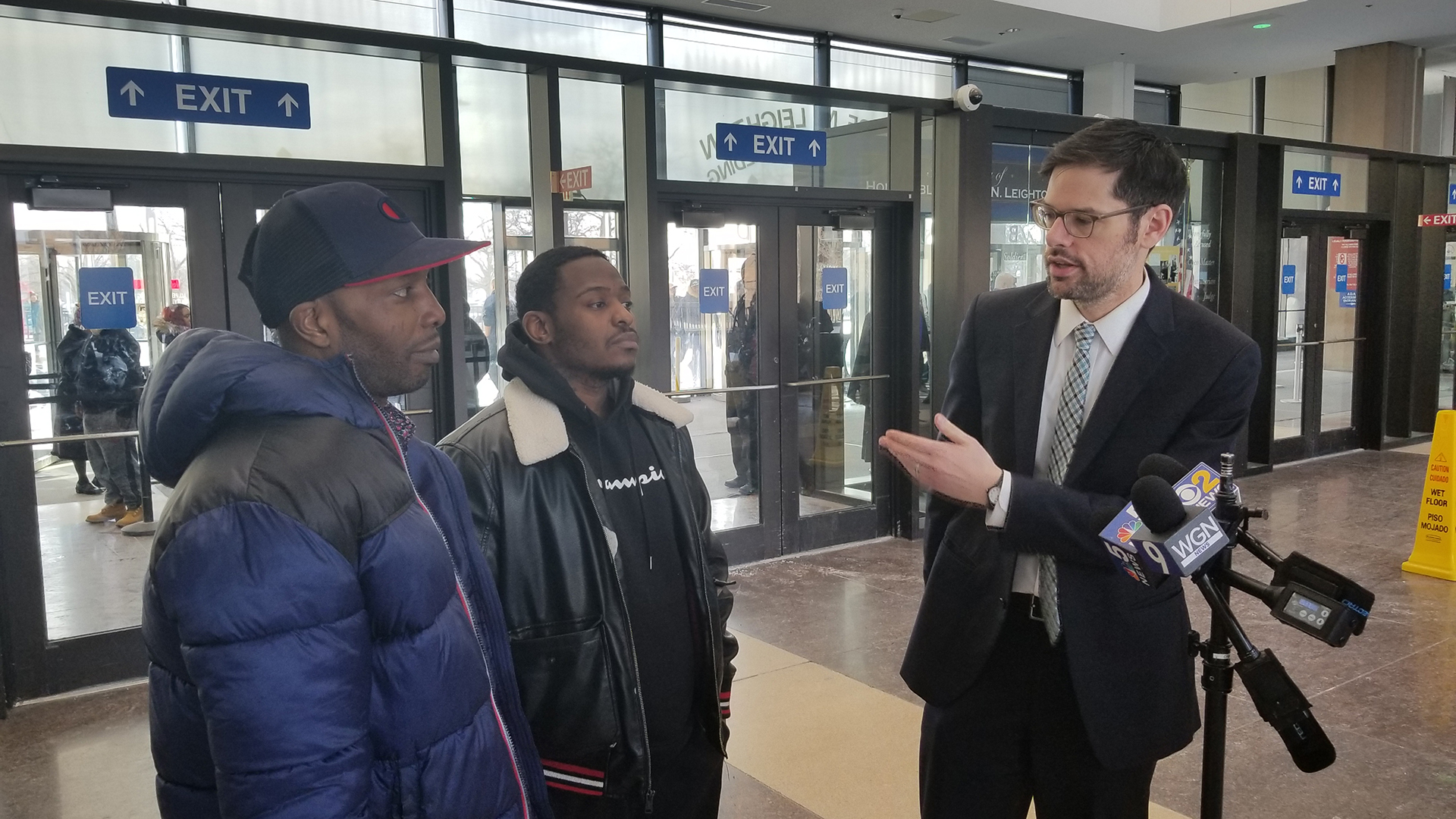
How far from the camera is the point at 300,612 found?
4.23 feet

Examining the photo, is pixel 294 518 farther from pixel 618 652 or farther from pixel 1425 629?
pixel 1425 629

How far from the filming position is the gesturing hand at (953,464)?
Answer: 1806 mm

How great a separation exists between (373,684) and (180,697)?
25 centimetres

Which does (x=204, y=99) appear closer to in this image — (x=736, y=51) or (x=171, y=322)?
(x=171, y=322)

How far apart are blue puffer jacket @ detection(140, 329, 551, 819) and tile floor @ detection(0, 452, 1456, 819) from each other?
7.55 ft

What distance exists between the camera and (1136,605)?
191 centimetres

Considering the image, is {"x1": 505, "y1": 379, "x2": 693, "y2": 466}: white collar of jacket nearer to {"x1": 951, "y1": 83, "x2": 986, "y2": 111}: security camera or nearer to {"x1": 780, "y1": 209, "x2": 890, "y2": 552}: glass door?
{"x1": 780, "y1": 209, "x2": 890, "y2": 552}: glass door

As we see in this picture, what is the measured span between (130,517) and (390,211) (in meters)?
4.20

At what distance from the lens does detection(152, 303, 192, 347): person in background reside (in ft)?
16.1

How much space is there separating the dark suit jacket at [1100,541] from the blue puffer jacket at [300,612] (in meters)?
0.94

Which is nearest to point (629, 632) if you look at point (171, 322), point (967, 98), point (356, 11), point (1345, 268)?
point (171, 322)

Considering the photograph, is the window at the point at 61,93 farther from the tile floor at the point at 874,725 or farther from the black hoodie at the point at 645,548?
the black hoodie at the point at 645,548

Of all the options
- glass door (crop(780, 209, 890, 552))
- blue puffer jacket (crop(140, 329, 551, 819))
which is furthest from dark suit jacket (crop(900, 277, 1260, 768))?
glass door (crop(780, 209, 890, 552))

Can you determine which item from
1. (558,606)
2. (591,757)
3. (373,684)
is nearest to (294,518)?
(373,684)
